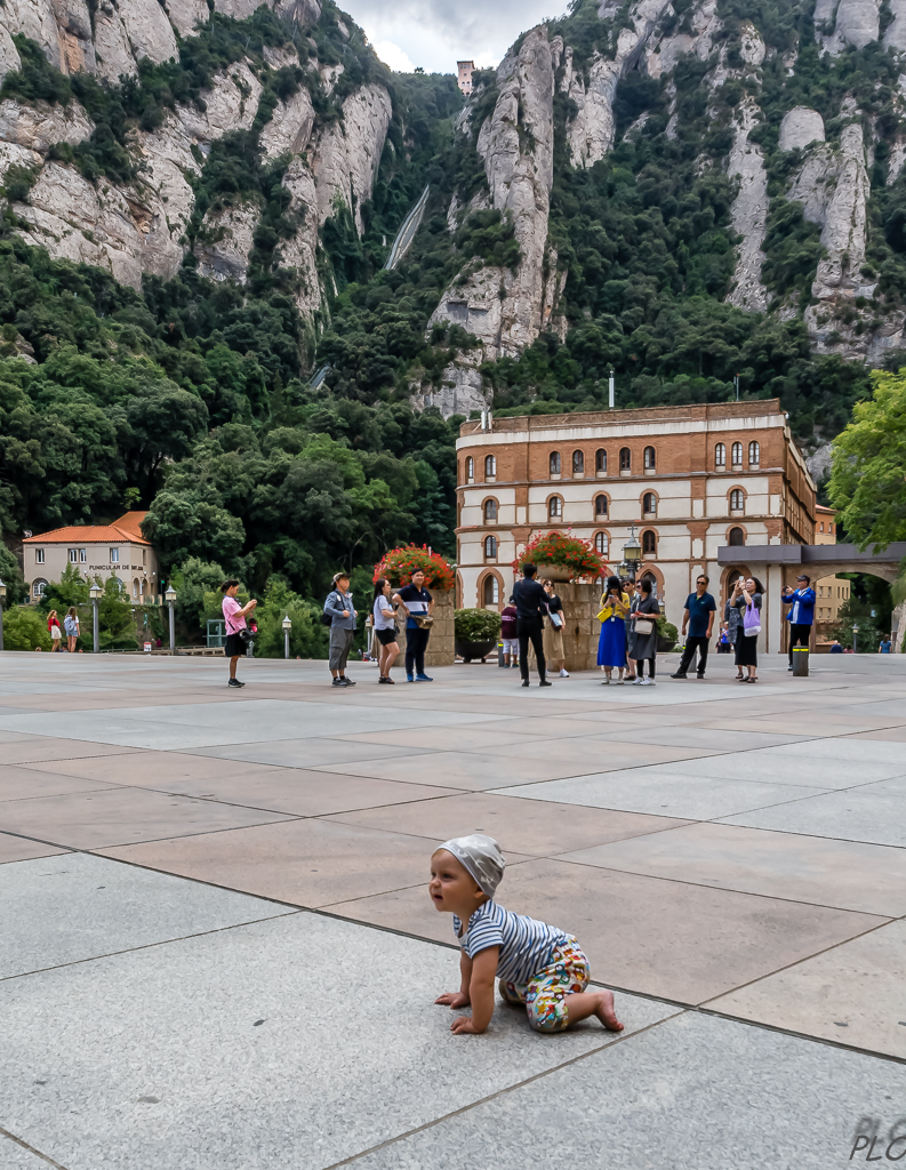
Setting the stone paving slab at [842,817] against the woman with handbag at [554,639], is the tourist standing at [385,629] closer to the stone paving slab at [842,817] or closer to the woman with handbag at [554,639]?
the woman with handbag at [554,639]

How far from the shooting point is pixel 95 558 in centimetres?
8075

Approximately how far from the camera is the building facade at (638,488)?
225ft

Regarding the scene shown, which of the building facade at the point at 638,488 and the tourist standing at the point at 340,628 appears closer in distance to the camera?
the tourist standing at the point at 340,628

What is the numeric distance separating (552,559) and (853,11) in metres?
166

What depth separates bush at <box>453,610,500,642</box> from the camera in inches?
1121

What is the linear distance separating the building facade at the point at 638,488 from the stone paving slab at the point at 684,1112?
207 feet

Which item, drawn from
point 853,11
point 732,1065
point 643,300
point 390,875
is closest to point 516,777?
point 390,875

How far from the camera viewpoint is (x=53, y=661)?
26.8 meters

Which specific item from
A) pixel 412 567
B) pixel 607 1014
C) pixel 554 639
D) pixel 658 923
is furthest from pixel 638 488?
pixel 607 1014

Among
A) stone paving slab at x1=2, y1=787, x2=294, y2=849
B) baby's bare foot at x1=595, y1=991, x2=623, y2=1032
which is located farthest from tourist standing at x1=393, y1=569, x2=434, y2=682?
baby's bare foot at x1=595, y1=991, x2=623, y2=1032

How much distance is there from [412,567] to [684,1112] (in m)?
19.6

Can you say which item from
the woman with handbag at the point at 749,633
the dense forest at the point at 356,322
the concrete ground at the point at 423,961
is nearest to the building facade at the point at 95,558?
the dense forest at the point at 356,322

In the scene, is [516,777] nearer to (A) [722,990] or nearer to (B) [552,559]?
(A) [722,990]

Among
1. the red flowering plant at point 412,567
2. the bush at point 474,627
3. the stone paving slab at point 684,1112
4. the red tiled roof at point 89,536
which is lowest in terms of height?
the stone paving slab at point 684,1112
